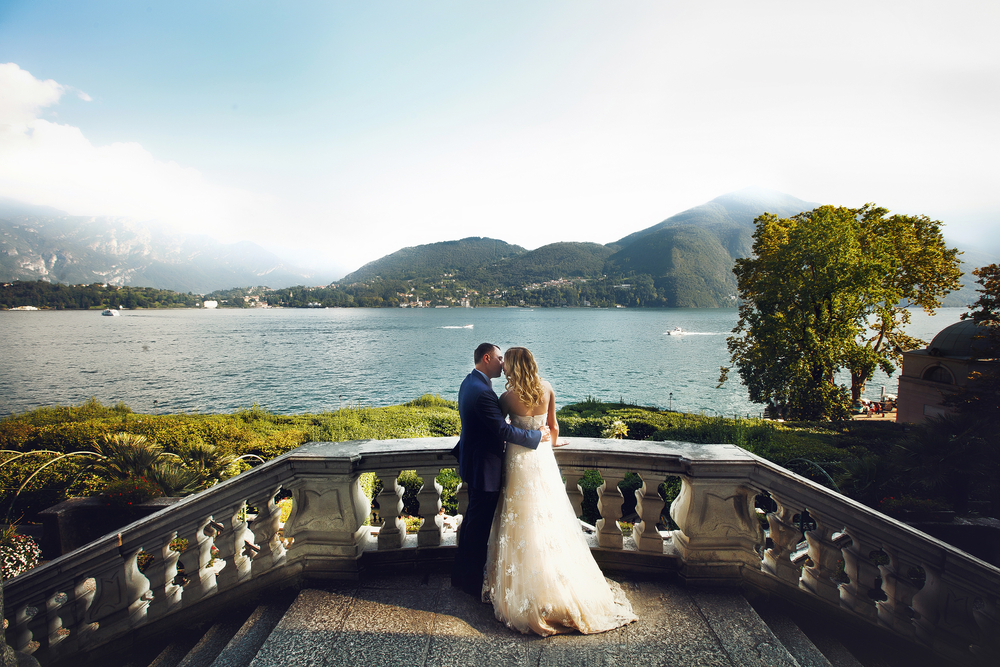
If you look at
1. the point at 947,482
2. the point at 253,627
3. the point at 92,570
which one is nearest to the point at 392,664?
the point at 253,627

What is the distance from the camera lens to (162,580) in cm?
346

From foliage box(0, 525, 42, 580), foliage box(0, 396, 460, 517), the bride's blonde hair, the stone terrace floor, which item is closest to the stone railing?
the stone terrace floor

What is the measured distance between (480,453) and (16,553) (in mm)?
6549

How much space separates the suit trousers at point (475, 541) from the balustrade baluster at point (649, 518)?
1352mm

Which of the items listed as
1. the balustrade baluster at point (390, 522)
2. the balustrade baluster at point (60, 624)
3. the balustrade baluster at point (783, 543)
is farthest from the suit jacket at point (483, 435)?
the balustrade baluster at point (60, 624)

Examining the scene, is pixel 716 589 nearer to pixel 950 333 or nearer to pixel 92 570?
pixel 92 570

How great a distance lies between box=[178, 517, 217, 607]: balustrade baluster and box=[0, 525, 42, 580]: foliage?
3485mm

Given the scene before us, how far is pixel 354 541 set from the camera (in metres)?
3.63

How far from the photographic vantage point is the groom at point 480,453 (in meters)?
3.16

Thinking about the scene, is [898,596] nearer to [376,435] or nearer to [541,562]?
[541,562]

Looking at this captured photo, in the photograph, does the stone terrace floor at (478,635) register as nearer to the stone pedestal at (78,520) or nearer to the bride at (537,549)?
the bride at (537,549)

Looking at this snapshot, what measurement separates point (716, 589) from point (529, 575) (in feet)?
5.71

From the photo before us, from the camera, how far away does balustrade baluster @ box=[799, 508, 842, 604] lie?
328 centimetres

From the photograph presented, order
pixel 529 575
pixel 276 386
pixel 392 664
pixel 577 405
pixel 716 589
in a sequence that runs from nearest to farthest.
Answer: pixel 392 664 < pixel 529 575 < pixel 716 589 < pixel 577 405 < pixel 276 386
